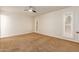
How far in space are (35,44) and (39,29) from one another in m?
0.25

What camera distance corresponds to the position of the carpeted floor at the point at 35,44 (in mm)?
1480

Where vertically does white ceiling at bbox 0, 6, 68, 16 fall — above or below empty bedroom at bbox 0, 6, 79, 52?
above

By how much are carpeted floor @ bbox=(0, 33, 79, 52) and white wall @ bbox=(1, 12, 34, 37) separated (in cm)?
8

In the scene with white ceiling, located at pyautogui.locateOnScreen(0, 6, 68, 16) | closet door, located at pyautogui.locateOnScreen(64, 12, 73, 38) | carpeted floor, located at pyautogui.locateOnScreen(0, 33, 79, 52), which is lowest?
carpeted floor, located at pyautogui.locateOnScreen(0, 33, 79, 52)

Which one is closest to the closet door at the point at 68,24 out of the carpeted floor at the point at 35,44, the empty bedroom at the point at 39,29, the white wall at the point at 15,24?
the empty bedroom at the point at 39,29

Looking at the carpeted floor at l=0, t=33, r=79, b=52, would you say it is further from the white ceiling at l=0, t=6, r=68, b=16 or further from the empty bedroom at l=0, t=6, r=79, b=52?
the white ceiling at l=0, t=6, r=68, b=16

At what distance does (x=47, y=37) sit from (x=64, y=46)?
0.29 m

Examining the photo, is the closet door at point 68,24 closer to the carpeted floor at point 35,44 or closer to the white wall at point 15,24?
the carpeted floor at point 35,44

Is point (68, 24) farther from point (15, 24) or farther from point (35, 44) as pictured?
point (15, 24)

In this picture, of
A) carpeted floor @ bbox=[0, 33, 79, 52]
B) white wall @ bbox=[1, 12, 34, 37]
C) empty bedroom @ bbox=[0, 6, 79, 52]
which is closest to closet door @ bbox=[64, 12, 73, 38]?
empty bedroom @ bbox=[0, 6, 79, 52]

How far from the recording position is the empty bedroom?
149cm
